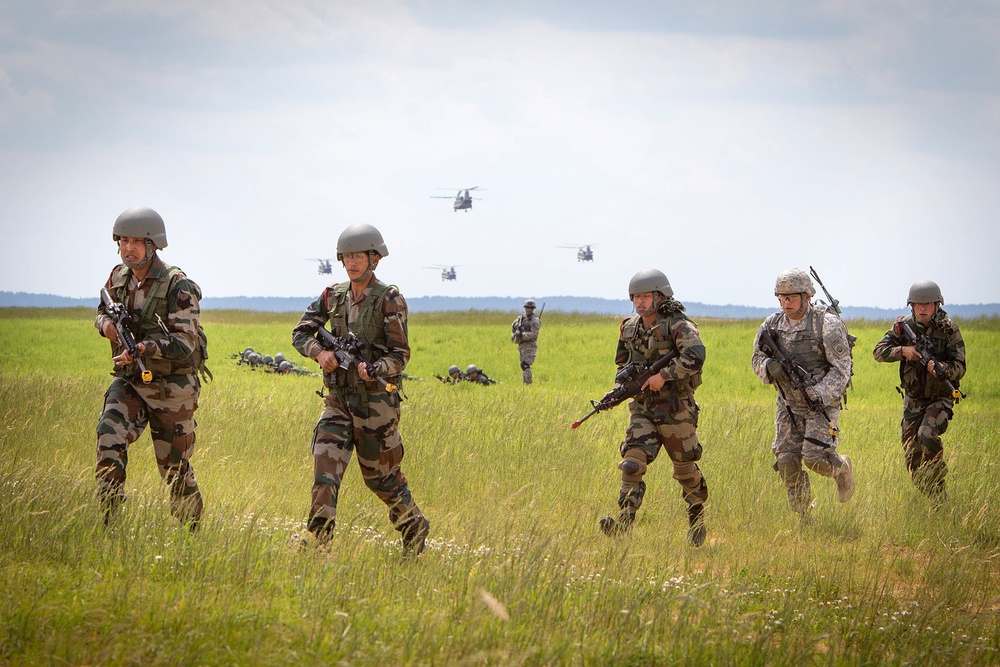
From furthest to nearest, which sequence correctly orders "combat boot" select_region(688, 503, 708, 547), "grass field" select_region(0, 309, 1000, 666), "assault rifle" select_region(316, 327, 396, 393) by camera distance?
1. "combat boot" select_region(688, 503, 708, 547)
2. "assault rifle" select_region(316, 327, 396, 393)
3. "grass field" select_region(0, 309, 1000, 666)

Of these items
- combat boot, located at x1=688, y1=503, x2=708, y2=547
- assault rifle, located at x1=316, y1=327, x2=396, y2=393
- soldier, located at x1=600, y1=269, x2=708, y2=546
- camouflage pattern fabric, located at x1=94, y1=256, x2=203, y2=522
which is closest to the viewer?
assault rifle, located at x1=316, y1=327, x2=396, y2=393

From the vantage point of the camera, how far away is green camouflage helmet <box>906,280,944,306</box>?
9.66 metres

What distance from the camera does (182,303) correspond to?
6.82 meters

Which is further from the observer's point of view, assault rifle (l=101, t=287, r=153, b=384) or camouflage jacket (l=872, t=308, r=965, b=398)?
camouflage jacket (l=872, t=308, r=965, b=398)

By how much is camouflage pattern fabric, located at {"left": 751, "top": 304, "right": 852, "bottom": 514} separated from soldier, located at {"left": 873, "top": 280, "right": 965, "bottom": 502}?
125cm

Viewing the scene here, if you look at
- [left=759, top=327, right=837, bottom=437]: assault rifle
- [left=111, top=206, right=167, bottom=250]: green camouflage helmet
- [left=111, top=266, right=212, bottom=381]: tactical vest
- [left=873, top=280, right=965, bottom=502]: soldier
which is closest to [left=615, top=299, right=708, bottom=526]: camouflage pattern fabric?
[left=759, top=327, right=837, bottom=437]: assault rifle

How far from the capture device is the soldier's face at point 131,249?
22.3 ft

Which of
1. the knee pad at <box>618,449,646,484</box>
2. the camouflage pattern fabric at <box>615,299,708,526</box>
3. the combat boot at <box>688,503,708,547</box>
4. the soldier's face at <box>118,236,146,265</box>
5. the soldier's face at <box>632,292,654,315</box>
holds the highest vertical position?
the soldier's face at <box>118,236,146,265</box>

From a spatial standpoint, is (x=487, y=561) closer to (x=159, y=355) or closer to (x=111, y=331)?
(x=159, y=355)

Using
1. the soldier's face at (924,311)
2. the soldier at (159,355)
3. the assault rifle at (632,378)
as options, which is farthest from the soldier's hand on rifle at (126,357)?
the soldier's face at (924,311)

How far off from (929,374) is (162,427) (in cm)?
706

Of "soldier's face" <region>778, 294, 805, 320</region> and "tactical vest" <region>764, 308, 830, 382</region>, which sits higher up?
"soldier's face" <region>778, 294, 805, 320</region>

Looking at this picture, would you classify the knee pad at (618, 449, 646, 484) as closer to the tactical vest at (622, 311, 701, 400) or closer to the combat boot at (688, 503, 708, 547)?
the tactical vest at (622, 311, 701, 400)

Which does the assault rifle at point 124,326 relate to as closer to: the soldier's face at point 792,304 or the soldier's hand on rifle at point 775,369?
the soldier's hand on rifle at point 775,369
